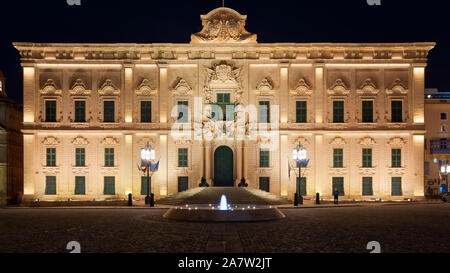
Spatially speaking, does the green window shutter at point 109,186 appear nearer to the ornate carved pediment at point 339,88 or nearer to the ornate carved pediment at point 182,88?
the ornate carved pediment at point 182,88

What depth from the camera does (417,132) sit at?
40062mm

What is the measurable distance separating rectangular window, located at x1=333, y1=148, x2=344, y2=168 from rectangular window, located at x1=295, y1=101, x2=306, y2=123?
12.1 ft

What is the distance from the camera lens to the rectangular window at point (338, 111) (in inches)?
1597

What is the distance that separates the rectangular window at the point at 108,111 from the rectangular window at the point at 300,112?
1506 cm

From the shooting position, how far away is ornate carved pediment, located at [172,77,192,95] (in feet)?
132

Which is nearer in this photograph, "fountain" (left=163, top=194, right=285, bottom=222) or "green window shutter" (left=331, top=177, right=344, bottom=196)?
"fountain" (left=163, top=194, right=285, bottom=222)

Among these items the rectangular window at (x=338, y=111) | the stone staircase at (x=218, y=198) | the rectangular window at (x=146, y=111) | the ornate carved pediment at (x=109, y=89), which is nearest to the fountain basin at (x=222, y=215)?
the stone staircase at (x=218, y=198)

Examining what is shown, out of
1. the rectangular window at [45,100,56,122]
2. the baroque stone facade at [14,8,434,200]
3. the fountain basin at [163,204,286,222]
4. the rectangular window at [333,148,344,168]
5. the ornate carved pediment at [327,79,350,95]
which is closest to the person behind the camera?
the fountain basin at [163,204,286,222]

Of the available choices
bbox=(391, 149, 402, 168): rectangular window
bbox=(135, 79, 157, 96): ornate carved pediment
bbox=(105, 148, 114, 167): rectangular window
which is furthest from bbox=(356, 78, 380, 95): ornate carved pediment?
bbox=(105, 148, 114, 167): rectangular window

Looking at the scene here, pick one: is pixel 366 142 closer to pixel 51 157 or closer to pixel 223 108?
pixel 223 108

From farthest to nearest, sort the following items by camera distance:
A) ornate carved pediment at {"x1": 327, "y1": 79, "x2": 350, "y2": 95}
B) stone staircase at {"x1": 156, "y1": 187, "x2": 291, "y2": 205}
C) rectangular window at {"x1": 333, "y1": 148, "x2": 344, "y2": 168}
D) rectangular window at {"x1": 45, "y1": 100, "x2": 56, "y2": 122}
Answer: rectangular window at {"x1": 45, "y1": 100, "x2": 56, "y2": 122} → rectangular window at {"x1": 333, "y1": 148, "x2": 344, "y2": 168} → ornate carved pediment at {"x1": 327, "y1": 79, "x2": 350, "y2": 95} → stone staircase at {"x1": 156, "y1": 187, "x2": 291, "y2": 205}

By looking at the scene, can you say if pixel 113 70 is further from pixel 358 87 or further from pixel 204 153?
pixel 358 87
